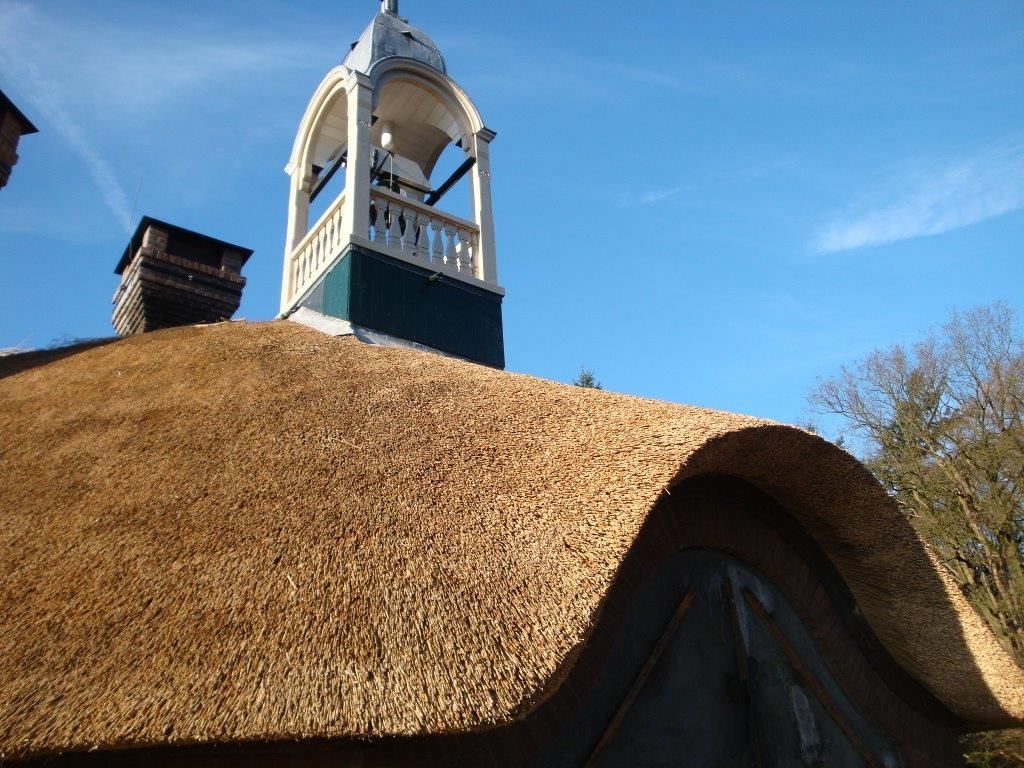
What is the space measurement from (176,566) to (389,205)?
6617 mm

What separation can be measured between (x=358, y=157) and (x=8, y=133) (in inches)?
148

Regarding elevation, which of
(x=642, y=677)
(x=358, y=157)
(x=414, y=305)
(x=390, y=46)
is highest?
(x=390, y=46)

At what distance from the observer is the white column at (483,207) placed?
9664 mm

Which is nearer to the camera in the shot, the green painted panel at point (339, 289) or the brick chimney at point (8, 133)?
the brick chimney at point (8, 133)

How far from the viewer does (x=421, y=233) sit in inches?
364

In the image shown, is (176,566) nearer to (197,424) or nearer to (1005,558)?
(197,424)

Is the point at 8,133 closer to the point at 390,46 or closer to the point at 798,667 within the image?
the point at 390,46

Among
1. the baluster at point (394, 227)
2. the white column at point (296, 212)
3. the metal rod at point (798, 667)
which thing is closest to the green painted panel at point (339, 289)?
the baluster at point (394, 227)

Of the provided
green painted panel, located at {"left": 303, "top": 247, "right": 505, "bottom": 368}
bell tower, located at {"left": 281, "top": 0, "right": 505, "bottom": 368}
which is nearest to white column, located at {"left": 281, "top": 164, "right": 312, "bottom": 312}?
bell tower, located at {"left": 281, "top": 0, "right": 505, "bottom": 368}

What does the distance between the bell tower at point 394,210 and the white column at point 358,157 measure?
0.02 metres

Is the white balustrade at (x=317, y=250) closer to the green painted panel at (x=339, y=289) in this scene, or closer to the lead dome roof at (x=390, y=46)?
the green painted panel at (x=339, y=289)

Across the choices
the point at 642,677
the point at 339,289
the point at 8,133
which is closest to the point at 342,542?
the point at 642,677

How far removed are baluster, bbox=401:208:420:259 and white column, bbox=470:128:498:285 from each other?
0.87 meters

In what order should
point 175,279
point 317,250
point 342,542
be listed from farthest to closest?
point 175,279
point 317,250
point 342,542
